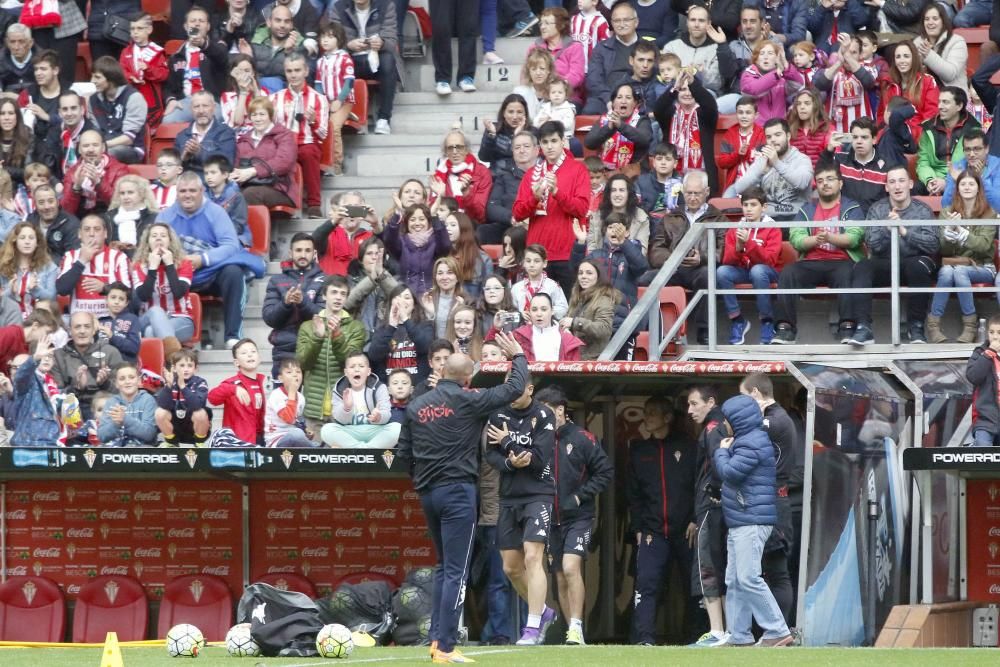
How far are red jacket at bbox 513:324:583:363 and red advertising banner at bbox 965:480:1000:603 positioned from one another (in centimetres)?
323

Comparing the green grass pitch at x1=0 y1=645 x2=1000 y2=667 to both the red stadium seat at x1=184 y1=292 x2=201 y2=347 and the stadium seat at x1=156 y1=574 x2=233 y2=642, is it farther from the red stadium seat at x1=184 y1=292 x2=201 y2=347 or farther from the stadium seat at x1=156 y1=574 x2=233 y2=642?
the red stadium seat at x1=184 y1=292 x2=201 y2=347

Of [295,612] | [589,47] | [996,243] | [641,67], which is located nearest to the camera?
[295,612]

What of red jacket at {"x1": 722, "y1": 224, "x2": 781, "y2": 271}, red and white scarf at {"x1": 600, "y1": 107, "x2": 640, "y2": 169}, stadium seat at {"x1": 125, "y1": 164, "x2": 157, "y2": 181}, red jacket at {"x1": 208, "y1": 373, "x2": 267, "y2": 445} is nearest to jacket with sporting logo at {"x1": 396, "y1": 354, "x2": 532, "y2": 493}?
red jacket at {"x1": 208, "y1": 373, "x2": 267, "y2": 445}

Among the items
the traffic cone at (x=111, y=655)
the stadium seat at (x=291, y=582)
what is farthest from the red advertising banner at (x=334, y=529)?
the traffic cone at (x=111, y=655)

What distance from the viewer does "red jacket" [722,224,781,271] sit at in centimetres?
1627

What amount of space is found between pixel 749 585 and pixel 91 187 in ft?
27.4

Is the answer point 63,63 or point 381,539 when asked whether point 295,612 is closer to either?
point 381,539

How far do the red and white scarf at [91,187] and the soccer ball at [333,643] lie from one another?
7596 mm

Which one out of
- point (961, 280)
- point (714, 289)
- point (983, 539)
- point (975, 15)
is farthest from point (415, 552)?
point (975, 15)

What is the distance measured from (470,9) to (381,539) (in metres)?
6.33

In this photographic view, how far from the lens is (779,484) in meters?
14.2

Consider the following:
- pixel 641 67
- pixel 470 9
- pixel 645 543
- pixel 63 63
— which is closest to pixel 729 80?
pixel 641 67

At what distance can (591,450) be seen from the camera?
575 inches

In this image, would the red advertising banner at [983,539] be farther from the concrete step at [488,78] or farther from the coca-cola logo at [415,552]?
the concrete step at [488,78]
